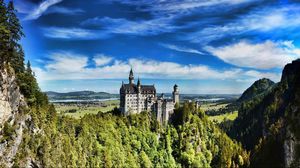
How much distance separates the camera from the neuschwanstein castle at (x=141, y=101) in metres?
128

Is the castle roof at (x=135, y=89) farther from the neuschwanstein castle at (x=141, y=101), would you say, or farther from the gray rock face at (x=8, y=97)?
the gray rock face at (x=8, y=97)

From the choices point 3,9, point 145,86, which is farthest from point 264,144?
point 3,9

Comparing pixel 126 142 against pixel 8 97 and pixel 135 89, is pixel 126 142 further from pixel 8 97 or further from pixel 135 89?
pixel 8 97

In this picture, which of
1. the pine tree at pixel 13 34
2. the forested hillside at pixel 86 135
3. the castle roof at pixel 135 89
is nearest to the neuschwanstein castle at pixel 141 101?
the castle roof at pixel 135 89

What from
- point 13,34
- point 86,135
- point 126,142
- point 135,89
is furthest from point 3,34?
point 135,89

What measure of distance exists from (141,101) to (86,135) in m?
42.0

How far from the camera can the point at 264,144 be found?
134250mm

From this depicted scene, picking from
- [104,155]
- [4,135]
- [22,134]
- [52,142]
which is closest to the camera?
[4,135]

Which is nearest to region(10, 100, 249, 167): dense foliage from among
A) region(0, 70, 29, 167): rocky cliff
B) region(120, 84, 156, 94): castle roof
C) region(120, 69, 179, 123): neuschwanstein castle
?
region(0, 70, 29, 167): rocky cliff

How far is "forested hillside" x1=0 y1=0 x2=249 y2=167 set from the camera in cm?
6022

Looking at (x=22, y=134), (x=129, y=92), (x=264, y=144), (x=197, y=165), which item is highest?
(x=129, y=92)

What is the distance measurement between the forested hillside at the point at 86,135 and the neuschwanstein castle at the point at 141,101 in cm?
371

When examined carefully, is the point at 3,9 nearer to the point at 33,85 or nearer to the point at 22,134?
the point at 33,85

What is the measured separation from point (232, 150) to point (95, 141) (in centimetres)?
6968
